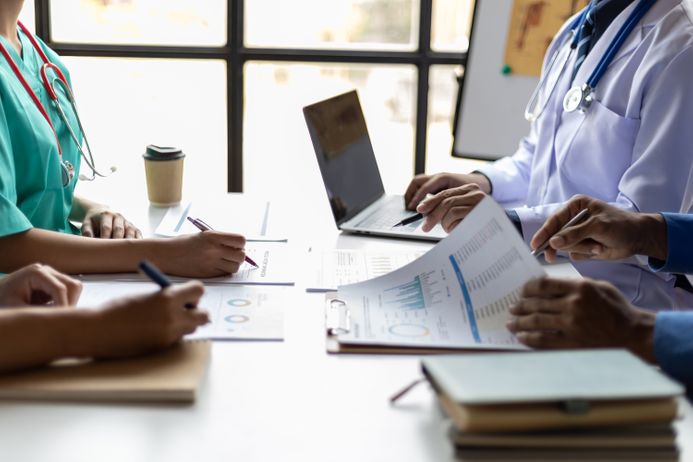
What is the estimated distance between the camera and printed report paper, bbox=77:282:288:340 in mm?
1203

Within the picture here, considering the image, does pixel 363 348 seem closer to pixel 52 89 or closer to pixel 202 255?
pixel 202 255

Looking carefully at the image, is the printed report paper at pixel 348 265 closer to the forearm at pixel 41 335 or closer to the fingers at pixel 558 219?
the fingers at pixel 558 219

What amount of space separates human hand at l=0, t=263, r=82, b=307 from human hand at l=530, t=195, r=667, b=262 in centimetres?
75

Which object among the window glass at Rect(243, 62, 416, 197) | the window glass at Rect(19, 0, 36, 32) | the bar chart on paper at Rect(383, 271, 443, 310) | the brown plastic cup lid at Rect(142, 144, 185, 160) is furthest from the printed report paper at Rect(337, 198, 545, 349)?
the window glass at Rect(19, 0, 36, 32)

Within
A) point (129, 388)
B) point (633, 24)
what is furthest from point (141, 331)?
point (633, 24)

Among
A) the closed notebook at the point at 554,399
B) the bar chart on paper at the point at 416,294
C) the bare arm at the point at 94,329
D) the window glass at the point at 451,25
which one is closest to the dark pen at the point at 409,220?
the bar chart on paper at the point at 416,294

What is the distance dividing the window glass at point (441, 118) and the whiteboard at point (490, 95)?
0.16 m

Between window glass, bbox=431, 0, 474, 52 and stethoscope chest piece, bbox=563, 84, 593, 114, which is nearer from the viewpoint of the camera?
stethoscope chest piece, bbox=563, 84, 593, 114

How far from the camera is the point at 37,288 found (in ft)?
3.89

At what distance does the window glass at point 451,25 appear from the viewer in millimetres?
2971

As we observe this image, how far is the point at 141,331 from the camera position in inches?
41.3

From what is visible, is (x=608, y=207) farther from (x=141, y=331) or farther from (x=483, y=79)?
(x=483, y=79)

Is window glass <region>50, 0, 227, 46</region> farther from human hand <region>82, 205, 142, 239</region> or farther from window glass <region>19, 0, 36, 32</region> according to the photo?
human hand <region>82, 205, 142, 239</region>

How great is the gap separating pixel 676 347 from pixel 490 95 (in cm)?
179
